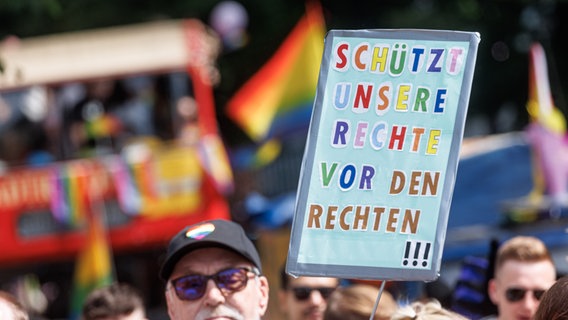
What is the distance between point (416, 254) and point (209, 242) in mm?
683

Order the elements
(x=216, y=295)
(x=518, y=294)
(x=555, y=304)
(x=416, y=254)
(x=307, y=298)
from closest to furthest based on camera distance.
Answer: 1. (x=555, y=304)
2. (x=416, y=254)
3. (x=216, y=295)
4. (x=518, y=294)
5. (x=307, y=298)

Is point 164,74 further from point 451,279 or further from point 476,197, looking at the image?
point 451,279

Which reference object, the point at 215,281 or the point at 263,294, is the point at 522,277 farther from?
the point at 215,281

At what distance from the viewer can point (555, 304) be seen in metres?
3.93

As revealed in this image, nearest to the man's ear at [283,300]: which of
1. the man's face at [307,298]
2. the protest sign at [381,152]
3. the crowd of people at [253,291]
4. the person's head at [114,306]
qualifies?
the crowd of people at [253,291]

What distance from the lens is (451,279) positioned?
27.6ft

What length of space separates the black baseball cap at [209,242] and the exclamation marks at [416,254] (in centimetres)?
54

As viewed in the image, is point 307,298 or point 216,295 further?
point 307,298

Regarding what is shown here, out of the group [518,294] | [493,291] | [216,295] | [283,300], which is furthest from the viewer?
[283,300]

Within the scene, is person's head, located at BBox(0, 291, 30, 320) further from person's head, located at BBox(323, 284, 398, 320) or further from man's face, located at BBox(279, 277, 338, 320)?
man's face, located at BBox(279, 277, 338, 320)

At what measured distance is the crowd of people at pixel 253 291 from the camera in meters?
4.57

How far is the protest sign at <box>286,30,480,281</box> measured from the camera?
14.4 feet

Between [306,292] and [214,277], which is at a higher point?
[214,277]

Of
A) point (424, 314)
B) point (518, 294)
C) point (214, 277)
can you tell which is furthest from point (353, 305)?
point (214, 277)
